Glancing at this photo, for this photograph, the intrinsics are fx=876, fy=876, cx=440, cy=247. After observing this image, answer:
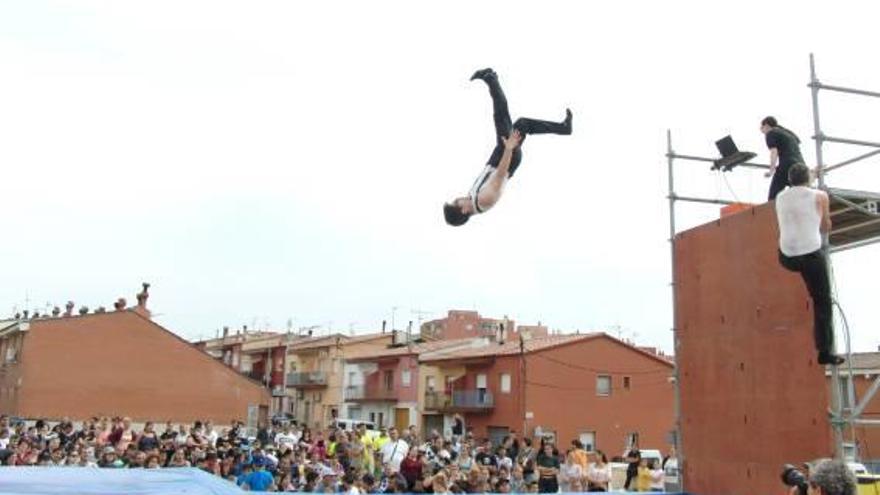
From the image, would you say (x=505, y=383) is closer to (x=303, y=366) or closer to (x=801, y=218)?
(x=303, y=366)

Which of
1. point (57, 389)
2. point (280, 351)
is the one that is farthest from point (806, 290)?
point (280, 351)

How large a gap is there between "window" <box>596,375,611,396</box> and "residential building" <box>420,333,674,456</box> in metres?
0.04

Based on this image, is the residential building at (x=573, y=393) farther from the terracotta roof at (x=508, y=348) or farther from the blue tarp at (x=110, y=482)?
the blue tarp at (x=110, y=482)

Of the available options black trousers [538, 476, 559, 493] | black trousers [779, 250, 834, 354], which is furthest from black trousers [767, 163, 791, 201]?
black trousers [538, 476, 559, 493]

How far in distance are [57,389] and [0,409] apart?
4.29 metres

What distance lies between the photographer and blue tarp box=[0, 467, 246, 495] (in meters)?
6.08

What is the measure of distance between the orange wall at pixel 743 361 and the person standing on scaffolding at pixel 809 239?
64 centimetres

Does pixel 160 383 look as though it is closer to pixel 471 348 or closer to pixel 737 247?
pixel 471 348

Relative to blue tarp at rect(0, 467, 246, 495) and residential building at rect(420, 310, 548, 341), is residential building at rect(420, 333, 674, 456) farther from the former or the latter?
blue tarp at rect(0, 467, 246, 495)

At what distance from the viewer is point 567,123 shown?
597 cm

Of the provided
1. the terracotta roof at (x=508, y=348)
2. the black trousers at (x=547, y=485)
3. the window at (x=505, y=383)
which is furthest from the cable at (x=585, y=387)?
the black trousers at (x=547, y=485)

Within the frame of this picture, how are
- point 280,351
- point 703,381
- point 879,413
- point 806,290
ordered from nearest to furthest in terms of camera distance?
point 806,290 < point 703,381 < point 879,413 < point 280,351

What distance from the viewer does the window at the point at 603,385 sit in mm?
37478

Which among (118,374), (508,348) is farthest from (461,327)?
(118,374)
